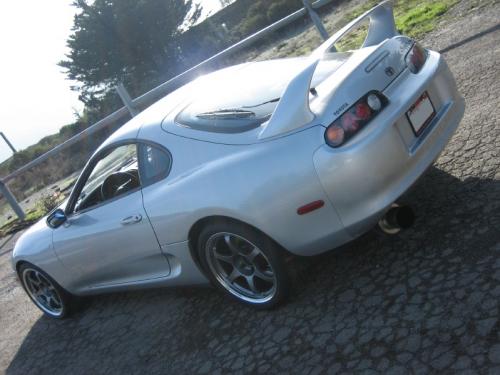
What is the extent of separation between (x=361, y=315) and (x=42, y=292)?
3.41 m

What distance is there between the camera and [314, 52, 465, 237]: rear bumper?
3104 millimetres

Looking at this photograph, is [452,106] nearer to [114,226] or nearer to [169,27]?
[114,226]

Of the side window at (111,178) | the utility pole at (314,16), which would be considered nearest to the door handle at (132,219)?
the side window at (111,178)

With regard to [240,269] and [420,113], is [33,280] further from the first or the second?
[420,113]

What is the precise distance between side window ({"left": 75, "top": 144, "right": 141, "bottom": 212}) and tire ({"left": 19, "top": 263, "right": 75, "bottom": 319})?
0.96 metres

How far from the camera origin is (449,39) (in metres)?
7.54

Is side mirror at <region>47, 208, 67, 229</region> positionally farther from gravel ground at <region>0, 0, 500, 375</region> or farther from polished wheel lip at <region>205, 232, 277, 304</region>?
polished wheel lip at <region>205, 232, 277, 304</region>

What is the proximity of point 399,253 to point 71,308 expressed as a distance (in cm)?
311

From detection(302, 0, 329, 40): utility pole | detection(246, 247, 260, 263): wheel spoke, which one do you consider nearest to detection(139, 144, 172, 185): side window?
detection(246, 247, 260, 263): wheel spoke

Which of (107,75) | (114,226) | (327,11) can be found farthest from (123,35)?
(114,226)

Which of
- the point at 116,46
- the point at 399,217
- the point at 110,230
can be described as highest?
the point at 116,46

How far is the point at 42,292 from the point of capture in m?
5.38

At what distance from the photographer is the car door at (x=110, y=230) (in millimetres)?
4039

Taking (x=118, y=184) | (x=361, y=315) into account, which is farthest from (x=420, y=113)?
(x=118, y=184)
